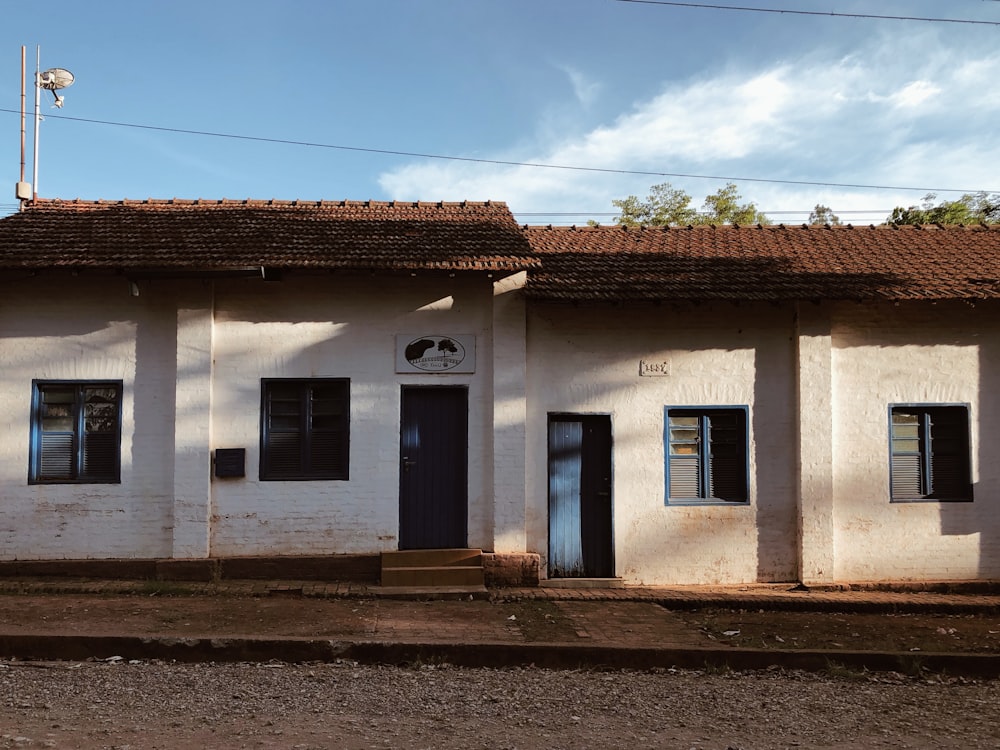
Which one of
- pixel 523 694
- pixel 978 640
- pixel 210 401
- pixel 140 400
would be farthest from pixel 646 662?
pixel 140 400

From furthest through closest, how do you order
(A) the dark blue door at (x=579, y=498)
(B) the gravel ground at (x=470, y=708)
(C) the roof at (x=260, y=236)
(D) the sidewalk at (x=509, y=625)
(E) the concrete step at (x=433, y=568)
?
(A) the dark blue door at (x=579, y=498), (E) the concrete step at (x=433, y=568), (C) the roof at (x=260, y=236), (D) the sidewalk at (x=509, y=625), (B) the gravel ground at (x=470, y=708)

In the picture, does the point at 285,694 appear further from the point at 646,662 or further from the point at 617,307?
the point at 617,307

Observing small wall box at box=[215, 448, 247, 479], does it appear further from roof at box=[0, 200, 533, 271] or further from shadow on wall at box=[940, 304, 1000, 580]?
shadow on wall at box=[940, 304, 1000, 580]

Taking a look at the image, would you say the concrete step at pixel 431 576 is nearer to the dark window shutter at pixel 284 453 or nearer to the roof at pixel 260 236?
the dark window shutter at pixel 284 453

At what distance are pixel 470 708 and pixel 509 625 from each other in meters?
2.08

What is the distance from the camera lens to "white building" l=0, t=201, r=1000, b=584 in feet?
29.9

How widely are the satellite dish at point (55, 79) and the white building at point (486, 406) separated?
248 inches

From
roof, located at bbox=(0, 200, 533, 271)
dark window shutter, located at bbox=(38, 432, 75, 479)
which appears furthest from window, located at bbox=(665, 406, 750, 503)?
dark window shutter, located at bbox=(38, 432, 75, 479)

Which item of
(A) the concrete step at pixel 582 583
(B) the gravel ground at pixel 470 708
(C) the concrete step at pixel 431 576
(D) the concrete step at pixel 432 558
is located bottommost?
(B) the gravel ground at pixel 470 708

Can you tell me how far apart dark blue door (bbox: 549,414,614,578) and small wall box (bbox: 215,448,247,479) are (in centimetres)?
368

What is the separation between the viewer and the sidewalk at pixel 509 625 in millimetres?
6574

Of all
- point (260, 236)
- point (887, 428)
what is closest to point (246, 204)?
point (260, 236)

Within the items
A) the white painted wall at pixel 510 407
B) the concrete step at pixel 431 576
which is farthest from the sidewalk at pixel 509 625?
the white painted wall at pixel 510 407

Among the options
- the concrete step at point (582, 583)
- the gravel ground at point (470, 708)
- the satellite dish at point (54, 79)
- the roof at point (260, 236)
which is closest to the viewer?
the gravel ground at point (470, 708)
